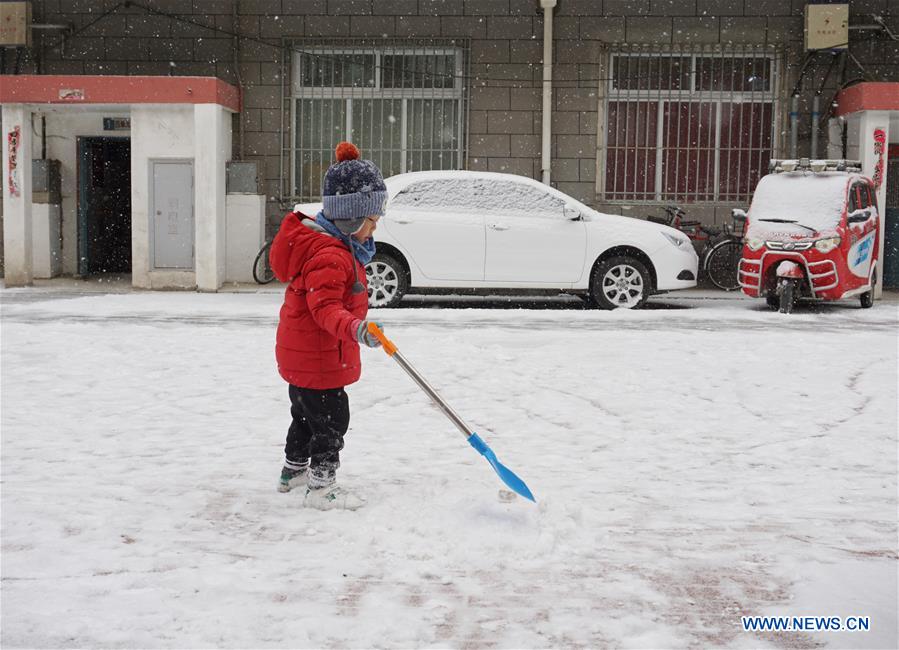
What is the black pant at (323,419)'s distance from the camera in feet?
14.5

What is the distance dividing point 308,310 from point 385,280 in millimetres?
7925

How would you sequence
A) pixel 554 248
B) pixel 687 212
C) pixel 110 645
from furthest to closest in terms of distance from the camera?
pixel 687 212 → pixel 554 248 → pixel 110 645

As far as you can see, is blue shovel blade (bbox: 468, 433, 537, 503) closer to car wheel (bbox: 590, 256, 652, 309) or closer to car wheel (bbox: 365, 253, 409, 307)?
car wheel (bbox: 365, 253, 409, 307)

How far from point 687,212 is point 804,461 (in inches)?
443

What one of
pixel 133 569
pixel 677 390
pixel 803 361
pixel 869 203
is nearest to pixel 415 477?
pixel 133 569

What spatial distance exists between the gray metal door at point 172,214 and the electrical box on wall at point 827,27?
30.6ft

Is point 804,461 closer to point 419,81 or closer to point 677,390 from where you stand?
point 677,390

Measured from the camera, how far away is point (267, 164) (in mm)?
16484

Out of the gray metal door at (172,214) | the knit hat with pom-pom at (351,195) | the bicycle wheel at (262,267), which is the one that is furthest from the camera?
the bicycle wheel at (262,267)

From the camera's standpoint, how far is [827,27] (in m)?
15.7

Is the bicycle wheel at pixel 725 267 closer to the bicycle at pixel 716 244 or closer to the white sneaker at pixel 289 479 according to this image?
the bicycle at pixel 716 244

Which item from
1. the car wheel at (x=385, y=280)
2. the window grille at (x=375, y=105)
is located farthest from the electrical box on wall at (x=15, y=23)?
the car wheel at (x=385, y=280)

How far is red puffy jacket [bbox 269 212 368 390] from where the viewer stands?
432 centimetres

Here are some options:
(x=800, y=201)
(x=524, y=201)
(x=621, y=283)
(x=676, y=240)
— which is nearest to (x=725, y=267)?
(x=800, y=201)
